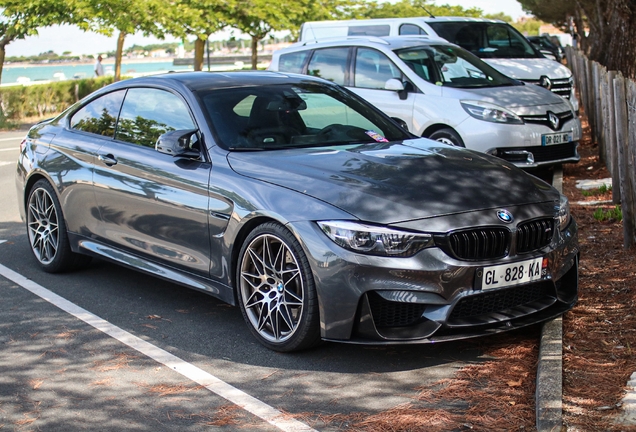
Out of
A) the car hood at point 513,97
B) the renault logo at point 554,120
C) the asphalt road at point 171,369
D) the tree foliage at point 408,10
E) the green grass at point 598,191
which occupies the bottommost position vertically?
the asphalt road at point 171,369

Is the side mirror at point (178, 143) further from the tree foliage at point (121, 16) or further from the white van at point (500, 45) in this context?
the tree foliage at point (121, 16)

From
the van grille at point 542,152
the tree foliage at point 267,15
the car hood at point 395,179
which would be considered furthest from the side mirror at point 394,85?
the tree foliage at point 267,15

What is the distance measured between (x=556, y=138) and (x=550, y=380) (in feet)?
23.0

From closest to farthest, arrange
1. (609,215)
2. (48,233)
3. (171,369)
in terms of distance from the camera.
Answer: (171,369) → (48,233) → (609,215)

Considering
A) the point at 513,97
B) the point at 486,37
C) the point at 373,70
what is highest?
the point at 486,37

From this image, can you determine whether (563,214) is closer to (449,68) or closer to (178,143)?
(178,143)

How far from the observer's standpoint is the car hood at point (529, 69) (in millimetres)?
15273

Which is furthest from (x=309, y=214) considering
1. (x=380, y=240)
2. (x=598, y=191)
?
(x=598, y=191)

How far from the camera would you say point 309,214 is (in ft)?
16.3

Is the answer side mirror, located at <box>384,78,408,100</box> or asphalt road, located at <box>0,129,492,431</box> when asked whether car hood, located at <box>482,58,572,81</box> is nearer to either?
side mirror, located at <box>384,78,408,100</box>

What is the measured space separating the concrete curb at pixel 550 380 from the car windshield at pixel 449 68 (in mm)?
6578

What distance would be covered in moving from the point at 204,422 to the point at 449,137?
7.37 metres

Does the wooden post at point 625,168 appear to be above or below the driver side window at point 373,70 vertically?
below

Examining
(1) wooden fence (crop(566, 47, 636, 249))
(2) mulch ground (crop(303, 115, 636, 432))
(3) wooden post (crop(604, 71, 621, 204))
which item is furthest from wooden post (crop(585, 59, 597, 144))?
(2) mulch ground (crop(303, 115, 636, 432))
